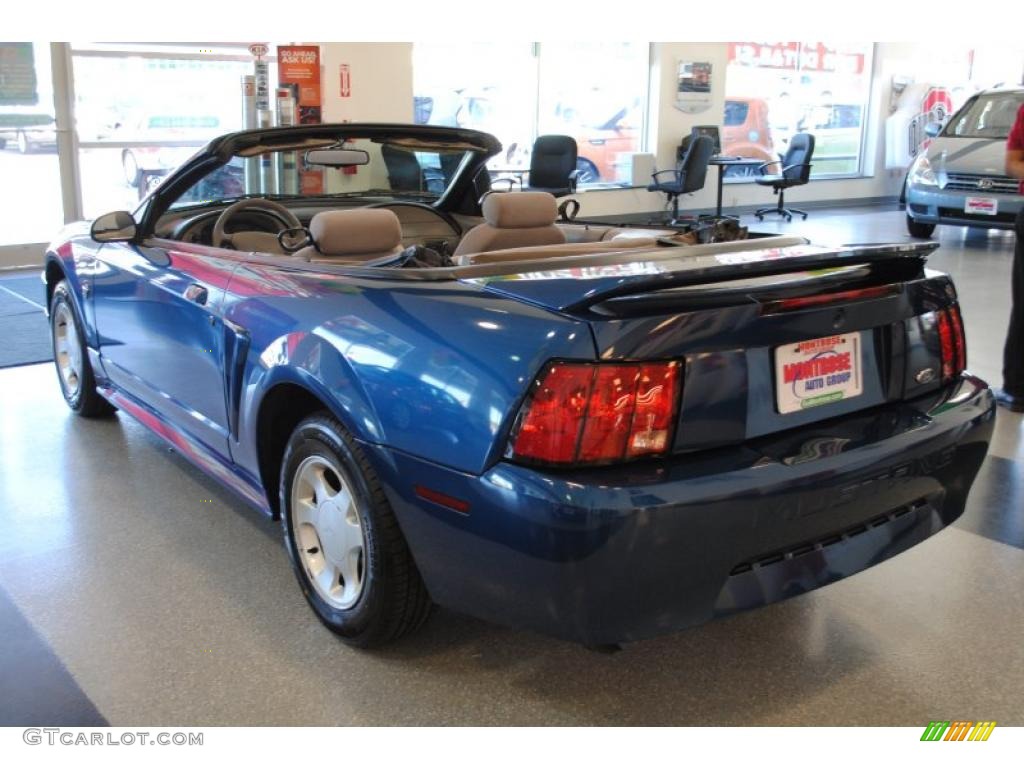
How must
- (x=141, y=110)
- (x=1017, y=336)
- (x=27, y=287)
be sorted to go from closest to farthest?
(x=1017, y=336)
(x=27, y=287)
(x=141, y=110)

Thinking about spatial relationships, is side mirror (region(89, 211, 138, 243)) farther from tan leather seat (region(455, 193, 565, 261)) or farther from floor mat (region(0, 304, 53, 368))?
floor mat (region(0, 304, 53, 368))

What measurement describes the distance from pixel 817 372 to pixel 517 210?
3.91 feet

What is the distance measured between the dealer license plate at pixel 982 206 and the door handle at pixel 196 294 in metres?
8.58

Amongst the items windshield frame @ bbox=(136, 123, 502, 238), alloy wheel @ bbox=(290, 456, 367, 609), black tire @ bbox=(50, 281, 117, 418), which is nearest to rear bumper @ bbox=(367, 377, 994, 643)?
Answer: alloy wheel @ bbox=(290, 456, 367, 609)

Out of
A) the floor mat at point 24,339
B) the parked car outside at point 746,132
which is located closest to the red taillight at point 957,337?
the floor mat at point 24,339

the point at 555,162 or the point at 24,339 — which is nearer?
the point at 24,339

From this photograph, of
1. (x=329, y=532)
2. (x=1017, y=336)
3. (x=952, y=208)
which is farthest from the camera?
(x=952, y=208)

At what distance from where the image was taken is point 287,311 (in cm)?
239

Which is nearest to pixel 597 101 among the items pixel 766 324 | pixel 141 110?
pixel 141 110

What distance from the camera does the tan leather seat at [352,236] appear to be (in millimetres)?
2598

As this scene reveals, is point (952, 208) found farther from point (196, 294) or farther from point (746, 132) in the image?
point (196, 294)

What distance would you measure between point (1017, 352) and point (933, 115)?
40.5ft

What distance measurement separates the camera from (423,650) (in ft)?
7.79

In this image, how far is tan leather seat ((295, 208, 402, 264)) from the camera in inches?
102
